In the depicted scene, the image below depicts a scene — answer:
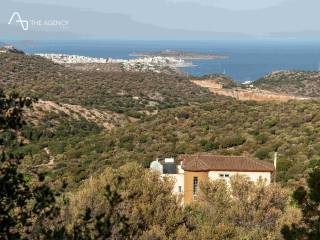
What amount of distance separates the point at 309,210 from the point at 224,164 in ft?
60.3

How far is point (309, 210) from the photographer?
1274cm

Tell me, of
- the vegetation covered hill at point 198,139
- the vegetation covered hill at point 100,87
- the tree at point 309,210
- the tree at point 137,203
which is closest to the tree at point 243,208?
the tree at point 137,203

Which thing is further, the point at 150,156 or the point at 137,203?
the point at 150,156

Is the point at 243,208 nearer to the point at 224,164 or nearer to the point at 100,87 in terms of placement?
the point at 224,164

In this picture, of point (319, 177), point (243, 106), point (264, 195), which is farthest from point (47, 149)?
point (319, 177)

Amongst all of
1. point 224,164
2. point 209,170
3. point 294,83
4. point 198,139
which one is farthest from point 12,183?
point 294,83

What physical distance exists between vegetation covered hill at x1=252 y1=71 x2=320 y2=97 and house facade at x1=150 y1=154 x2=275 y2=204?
66.6 metres

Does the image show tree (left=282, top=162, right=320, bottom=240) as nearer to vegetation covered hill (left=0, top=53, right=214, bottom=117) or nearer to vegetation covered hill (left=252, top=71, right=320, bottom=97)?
vegetation covered hill (left=0, top=53, right=214, bottom=117)

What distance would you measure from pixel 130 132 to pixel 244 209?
30050 millimetres

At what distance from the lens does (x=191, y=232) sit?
17828mm

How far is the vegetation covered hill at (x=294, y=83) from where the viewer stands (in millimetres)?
99938

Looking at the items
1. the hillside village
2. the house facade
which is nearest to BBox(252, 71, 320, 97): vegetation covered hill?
the hillside village

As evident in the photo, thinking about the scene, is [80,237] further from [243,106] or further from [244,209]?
[243,106]

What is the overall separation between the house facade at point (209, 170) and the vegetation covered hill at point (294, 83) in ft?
218
